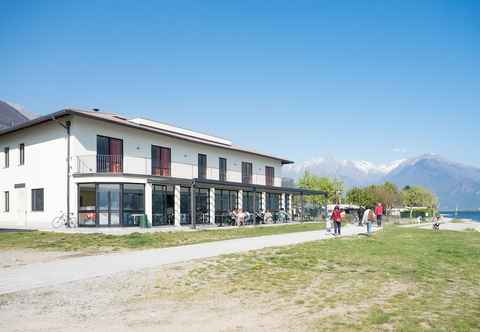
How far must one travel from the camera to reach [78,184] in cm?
2423

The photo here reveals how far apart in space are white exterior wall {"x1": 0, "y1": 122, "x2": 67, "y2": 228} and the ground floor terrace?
66.9 inches

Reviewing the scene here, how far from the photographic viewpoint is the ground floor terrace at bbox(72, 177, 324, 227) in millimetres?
23984

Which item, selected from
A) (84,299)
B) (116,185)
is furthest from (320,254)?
(116,185)

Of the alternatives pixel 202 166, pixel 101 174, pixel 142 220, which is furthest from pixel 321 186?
pixel 101 174

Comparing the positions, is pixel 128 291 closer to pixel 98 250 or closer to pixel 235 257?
pixel 235 257

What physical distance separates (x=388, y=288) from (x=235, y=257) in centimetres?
491

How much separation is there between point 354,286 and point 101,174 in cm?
1838

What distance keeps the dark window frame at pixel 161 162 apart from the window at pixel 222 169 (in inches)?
224

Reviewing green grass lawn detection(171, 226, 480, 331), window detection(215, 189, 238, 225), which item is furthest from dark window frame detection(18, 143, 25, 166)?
green grass lawn detection(171, 226, 480, 331)

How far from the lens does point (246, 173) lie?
38.1 meters

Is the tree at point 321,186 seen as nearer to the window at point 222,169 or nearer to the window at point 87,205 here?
the window at point 222,169

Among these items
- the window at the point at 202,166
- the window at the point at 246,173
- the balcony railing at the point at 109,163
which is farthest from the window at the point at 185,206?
the window at the point at 246,173

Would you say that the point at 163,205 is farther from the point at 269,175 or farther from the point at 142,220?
the point at 269,175

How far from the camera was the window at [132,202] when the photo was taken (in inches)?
962
